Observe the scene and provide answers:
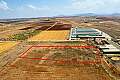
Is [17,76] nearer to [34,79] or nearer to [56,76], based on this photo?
[34,79]

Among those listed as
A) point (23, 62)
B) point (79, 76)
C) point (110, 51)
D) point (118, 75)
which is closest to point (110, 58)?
point (110, 51)

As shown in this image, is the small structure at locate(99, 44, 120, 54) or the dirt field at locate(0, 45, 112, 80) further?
the small structure at locate(99, 44, 120, 54)

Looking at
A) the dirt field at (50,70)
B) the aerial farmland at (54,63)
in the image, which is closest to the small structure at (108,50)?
the aerial farmland at (54,63)

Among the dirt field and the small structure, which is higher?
the small structure

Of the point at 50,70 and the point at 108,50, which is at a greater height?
the point at 108,50

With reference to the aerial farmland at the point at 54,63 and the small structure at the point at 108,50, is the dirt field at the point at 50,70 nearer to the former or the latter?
the aerial farmland at the point at 54,63

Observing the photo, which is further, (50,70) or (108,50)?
(108,50)

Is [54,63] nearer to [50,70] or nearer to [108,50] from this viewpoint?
[50,70]

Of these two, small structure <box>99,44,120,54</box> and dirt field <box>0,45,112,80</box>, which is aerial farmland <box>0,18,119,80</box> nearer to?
dirt field <box>0,45,112,80</box>

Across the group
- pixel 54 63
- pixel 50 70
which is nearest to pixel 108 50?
pixel 54 63

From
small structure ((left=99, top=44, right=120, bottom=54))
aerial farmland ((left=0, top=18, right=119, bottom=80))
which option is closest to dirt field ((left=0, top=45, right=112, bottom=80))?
aerial farmland ((left=0, top=18, right=119, bottom=80))

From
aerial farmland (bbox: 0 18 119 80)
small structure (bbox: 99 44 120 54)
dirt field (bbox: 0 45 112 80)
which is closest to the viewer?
dirt field (bbox: 0 45 112 80)
